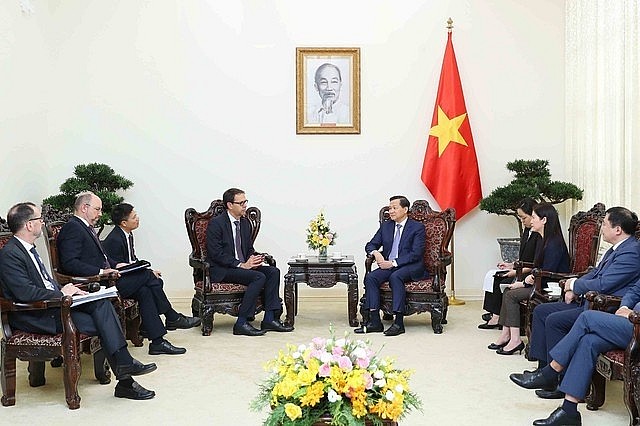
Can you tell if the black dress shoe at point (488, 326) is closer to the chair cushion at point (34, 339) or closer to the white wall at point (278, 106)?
the white wall at point (278, 106)

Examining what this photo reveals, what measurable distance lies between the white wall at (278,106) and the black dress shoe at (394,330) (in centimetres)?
203

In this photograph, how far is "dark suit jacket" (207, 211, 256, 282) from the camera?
774cm

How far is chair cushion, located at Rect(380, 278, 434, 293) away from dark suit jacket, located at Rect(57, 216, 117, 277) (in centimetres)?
278

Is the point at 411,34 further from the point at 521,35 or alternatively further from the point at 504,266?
the point at 504,266

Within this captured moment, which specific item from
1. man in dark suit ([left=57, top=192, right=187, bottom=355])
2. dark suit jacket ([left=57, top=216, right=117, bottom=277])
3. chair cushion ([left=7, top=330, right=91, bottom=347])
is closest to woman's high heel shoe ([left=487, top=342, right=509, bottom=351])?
man in dark suit ([left=57, top=192, right=187, bottom=355])

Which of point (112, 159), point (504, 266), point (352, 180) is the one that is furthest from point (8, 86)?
point (504, 266)

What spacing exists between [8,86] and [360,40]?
3922 millimetres

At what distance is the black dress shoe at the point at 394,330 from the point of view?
Answer: 7.51 m

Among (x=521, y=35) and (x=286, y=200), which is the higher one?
(x=521, y=35)

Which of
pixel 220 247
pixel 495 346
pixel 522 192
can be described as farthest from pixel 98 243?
pixel 522 192

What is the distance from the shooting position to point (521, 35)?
372 inches

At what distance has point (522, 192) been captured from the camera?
8492mm

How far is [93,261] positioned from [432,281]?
3.19m

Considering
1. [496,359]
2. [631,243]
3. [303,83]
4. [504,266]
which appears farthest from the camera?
[303,83]
